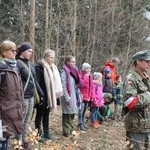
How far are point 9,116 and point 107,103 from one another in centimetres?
547

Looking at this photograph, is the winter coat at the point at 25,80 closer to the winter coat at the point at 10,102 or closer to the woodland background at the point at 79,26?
the winter coat at the point at 10,102

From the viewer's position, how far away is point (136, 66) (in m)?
4.40

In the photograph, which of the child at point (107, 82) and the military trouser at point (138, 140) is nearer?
the military trouser at point (138, 140)

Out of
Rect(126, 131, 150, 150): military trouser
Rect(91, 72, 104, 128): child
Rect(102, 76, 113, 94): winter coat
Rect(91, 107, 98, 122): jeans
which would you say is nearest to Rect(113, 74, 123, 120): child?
Rect(102, 76, 113, 94): winter coat

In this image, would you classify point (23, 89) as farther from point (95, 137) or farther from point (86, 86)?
point (95, 137)

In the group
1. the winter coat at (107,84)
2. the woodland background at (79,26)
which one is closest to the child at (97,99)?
the winter coat at (107,84)

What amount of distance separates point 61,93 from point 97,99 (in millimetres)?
2053

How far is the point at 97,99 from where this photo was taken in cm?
889

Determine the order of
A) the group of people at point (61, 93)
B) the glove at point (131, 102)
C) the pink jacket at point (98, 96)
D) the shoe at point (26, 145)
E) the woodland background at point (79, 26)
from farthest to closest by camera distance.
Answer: the woodland background at point (79, 26)
the pink jacket at point (98, 96)
the shoe at point (26, 145)
the group of people at point (61, 93)
the glove at point (131, 102)

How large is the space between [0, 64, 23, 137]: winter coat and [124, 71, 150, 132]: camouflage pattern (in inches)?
58.3

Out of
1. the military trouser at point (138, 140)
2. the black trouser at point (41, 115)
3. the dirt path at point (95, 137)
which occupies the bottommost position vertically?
the dirt path at point (95, 137)

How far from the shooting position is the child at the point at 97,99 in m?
8.88

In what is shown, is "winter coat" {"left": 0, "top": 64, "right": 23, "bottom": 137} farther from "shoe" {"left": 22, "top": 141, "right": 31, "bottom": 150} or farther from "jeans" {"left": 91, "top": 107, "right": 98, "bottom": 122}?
"jeans" {"left": 91, "top": 107, "right": 98, "bottom": 122}

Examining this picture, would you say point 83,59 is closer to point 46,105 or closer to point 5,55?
point 46,105
